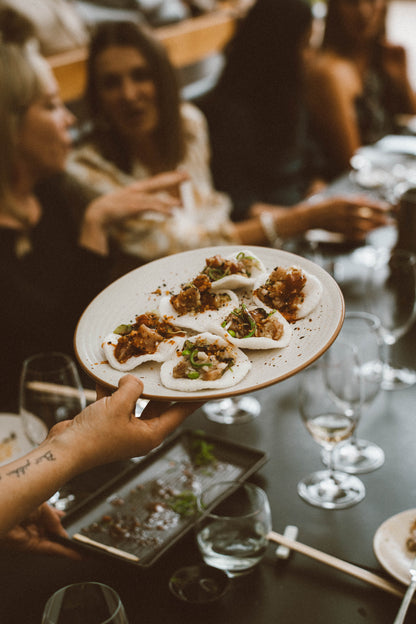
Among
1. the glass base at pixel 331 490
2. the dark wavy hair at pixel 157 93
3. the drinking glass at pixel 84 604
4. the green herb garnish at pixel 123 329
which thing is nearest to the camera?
the drinking glass at pixel 84 604

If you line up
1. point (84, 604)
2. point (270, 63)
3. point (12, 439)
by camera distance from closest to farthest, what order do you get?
point (84, 604) < point (12, 439) < point (270, 63)

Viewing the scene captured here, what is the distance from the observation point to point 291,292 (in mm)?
1065

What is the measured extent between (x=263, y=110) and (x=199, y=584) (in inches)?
125

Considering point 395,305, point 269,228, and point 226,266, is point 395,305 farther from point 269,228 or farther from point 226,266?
point 269,228

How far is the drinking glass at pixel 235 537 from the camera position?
39.3 inches

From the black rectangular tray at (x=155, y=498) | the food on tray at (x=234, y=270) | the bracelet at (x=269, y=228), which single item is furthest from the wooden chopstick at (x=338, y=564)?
the bracelet at (x=269, y=228)

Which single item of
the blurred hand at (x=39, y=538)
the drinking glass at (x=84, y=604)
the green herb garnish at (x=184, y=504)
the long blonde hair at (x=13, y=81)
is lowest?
the green herb garnish at (x=184, y=504)

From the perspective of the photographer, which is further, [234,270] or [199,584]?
[234,270]

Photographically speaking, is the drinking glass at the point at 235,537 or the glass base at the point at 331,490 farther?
the glass base at the point at 331,490

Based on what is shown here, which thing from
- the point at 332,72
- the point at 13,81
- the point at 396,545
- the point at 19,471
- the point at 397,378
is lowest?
the point at 397,378

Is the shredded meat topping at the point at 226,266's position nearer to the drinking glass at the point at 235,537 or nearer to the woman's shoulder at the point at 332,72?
the drinking glass at the point at 235,537

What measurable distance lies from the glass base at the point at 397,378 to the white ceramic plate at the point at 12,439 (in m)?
0.83

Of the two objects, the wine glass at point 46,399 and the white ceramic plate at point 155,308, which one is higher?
the white ceramic plate at point 155,308

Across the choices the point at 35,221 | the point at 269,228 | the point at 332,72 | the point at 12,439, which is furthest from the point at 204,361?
the point at 332,72
